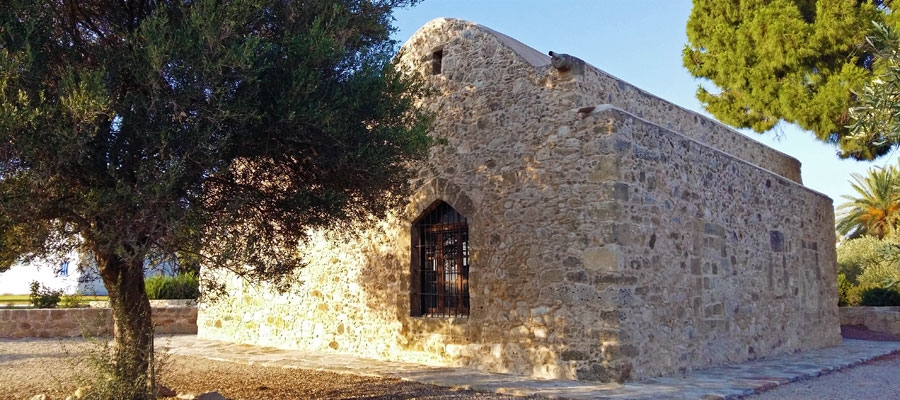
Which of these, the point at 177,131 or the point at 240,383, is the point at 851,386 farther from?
the point at 177,131

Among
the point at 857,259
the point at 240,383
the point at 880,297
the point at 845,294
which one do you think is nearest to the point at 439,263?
the point at 240,383

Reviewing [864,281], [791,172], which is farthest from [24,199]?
[864,281]

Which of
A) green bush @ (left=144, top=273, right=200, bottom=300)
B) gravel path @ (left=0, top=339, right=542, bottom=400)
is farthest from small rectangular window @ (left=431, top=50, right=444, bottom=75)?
green bush @ (left=144, top=273, right=200, bottom=300)

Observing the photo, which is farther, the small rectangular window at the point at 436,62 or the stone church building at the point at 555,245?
the small rectangular window at the point at 436,62

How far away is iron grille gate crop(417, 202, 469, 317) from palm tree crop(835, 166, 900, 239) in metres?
17.9

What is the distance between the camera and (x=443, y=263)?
9.09 meters

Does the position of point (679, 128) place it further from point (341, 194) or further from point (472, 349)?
point (341, 194)

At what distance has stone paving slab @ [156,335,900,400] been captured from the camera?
681 cm

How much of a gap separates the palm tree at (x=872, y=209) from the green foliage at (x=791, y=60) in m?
10.1

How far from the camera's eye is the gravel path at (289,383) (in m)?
6.99

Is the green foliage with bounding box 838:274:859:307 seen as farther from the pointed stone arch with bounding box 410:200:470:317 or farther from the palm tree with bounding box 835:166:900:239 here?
the pointed stone arch with bounding box 410:200:470:317

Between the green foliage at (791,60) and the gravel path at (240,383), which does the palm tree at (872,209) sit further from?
the gravel path at (240,383)

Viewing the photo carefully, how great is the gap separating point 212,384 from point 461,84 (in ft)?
15.1

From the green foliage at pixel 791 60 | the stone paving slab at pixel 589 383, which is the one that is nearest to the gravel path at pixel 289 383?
the stone paving slab at pixel 589 383
